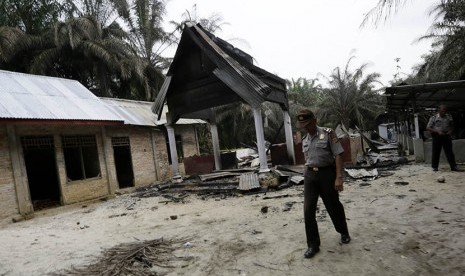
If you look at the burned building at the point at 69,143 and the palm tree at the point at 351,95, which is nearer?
the burned building at the point at 69,143

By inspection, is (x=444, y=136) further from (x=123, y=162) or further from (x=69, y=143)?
(x=123, y=162)

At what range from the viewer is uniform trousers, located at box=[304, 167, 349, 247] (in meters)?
3.76

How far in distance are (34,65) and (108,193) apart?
1067 centimetres

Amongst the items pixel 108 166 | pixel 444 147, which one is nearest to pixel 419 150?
pixel 444 147

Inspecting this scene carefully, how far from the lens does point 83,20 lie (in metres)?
17.8

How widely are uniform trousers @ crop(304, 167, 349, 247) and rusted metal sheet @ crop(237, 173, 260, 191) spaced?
505 centimetres

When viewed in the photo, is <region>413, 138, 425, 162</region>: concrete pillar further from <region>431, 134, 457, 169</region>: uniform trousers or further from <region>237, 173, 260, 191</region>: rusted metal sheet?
<region>237, 173, 260, 191</region>: rusted metal sheet

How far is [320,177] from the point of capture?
12.4ft

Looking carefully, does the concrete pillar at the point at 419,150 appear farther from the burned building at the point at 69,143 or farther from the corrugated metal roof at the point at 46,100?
the corrugated metal roof at the point at 46,100

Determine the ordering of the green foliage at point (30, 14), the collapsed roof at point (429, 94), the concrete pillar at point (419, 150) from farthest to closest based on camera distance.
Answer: the green foliage at point (30, 14) → the concrete pillar at point (419, 150) → the collapsed roof at point (429, 94)

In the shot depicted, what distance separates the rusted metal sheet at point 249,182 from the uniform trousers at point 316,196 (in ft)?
16.6

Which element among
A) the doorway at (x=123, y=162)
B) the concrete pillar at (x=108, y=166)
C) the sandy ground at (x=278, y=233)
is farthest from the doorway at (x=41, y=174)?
the sandy ground at (x=278, y=233)

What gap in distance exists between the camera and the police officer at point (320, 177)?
12.3 feet

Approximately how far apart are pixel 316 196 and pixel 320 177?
0.25 metres
